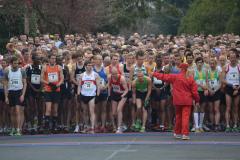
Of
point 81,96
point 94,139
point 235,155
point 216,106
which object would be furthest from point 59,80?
point 235,155

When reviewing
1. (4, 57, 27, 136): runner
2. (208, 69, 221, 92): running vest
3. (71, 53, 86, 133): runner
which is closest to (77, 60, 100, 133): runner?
(71, 53, 86, 133): runner

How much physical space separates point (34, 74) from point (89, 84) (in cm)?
151

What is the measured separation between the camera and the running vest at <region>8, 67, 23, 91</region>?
20656mm

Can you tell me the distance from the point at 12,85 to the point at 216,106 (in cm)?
525

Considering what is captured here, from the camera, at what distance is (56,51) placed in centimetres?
2166

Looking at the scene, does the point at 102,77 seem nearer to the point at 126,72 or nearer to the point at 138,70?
the point at 126,72

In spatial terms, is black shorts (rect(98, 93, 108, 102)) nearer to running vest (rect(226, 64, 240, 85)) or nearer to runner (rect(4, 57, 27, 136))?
runner (rect(4, 57, 27, 136))

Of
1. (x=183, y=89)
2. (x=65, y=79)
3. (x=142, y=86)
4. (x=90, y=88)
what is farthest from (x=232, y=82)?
(x=65, y=79)

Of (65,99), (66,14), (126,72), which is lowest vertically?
(65,99)

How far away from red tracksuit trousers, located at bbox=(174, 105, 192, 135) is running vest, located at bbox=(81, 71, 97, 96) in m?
2.75

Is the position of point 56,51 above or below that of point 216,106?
above

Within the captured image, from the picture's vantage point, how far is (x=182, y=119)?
18750 millimetres

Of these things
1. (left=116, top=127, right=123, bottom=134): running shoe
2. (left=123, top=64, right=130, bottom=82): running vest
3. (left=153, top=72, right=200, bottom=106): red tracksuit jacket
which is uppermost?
(left=123, top=64, right=130, bottom=82): running vest

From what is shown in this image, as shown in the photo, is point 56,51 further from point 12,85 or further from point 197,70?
point 197,70
